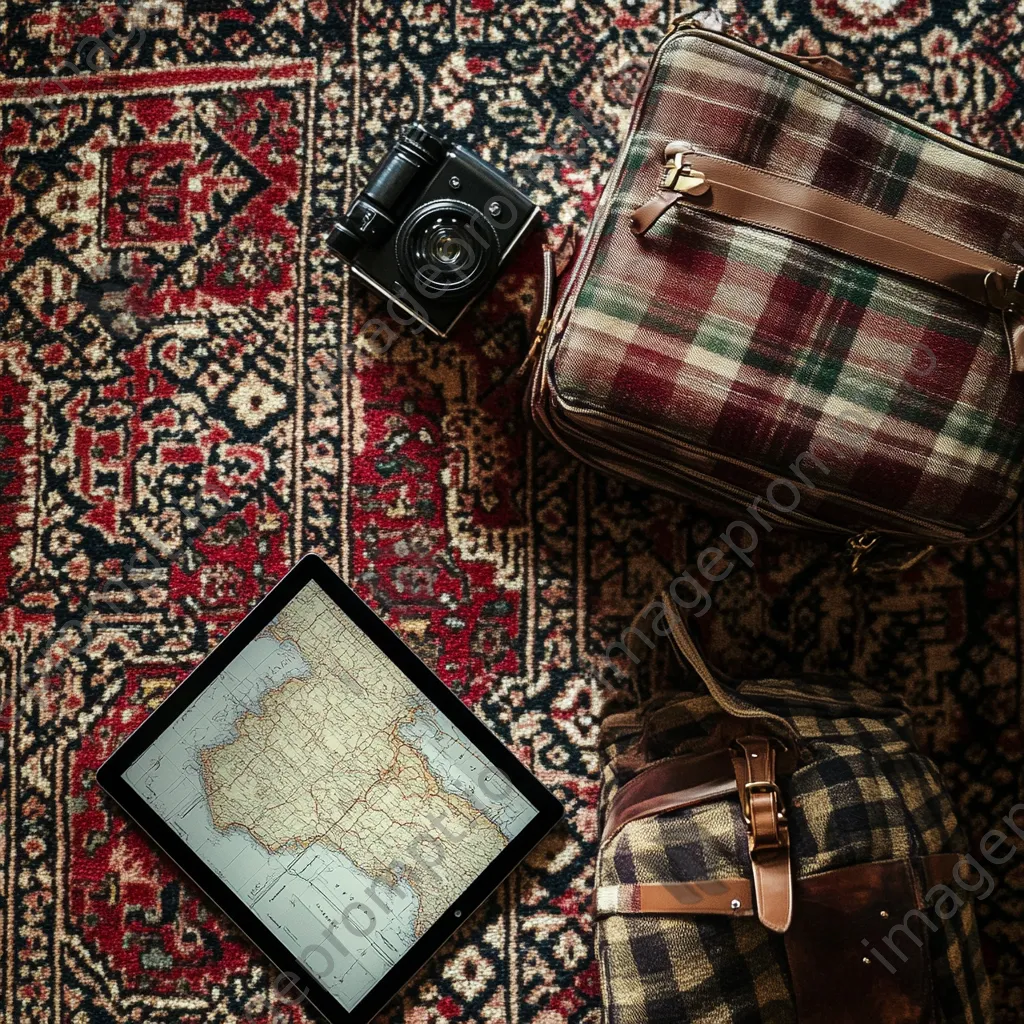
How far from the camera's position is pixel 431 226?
1091 mm

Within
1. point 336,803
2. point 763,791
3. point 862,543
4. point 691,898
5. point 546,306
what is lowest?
point 336,803

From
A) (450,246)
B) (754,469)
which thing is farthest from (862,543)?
(450,246)

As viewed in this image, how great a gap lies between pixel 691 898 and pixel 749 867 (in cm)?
7

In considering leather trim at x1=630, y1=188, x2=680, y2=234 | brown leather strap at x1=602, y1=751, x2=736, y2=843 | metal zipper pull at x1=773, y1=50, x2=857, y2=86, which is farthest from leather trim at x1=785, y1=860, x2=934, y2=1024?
metal zipper pull at x1=773, y1=50, x2=857, y2=86

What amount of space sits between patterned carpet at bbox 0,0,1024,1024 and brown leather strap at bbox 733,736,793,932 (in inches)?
8.5

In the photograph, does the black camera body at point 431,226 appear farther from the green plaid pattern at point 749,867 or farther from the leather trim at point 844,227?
the green plaid pattern at point 749,867

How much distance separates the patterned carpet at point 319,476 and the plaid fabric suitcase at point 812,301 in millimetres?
236

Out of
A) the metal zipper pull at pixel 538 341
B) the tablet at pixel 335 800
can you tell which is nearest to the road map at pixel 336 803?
the tablet at pixel 335 800

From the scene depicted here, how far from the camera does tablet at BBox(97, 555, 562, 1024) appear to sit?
3.57 ft

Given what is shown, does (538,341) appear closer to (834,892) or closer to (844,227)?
(844,227)

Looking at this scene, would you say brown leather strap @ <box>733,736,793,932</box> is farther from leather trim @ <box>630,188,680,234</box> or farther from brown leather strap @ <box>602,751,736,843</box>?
leather trim @ <box>630,188,680,234</box>

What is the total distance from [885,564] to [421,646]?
0.56m

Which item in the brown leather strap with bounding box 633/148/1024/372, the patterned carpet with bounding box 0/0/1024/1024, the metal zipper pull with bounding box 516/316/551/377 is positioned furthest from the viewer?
the patterned carpet with bounding box 0/0/1024/1024

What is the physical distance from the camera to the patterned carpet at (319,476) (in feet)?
3.78
